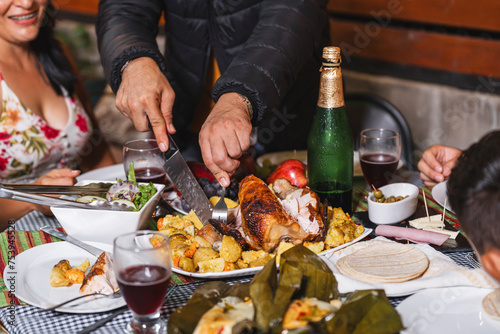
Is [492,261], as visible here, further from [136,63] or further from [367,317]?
[136,63]

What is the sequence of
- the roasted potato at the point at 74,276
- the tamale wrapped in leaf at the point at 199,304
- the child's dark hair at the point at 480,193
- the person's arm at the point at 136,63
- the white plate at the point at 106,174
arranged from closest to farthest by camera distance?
the child's dark hair at the point at 480,193 < the tamale wrapped in leaf at the point at 199,304 < the roasted potato at the point at 74,276 < the person's arm at the point at 136,63 < the white plate at the point at 106,174

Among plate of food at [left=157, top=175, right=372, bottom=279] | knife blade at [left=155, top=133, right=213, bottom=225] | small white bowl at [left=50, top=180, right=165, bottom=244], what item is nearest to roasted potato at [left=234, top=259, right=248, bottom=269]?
plate of food at [left=157, top=175, right=372, bottom=279]

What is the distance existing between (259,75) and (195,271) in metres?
0.75

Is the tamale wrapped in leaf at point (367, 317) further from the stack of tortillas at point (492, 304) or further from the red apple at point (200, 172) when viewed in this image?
the red apple at point (200, 172)

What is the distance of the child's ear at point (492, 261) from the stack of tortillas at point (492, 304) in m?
0.19

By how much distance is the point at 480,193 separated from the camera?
922 millimetres

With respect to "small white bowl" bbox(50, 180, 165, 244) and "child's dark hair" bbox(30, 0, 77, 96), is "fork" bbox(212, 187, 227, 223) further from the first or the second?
"child's dark hair" bbox(30, 0, 77, 96)

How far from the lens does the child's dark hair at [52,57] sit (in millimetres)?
2680

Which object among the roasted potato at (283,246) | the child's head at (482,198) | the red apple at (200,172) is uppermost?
the child's head at (482,198)

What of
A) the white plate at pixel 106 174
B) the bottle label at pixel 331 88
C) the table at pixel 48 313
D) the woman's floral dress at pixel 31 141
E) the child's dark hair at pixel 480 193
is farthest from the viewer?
the woman's floral dress at pixel 31 141

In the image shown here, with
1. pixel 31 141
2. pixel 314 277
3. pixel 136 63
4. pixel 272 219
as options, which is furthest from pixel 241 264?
pixel 31 141

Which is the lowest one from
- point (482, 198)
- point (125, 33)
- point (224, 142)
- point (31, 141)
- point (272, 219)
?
point (31, 141)

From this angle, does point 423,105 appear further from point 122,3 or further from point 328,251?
point 328,251

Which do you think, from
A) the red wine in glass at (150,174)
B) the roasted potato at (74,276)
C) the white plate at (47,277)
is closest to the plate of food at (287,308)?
the white plate at (47,277)
